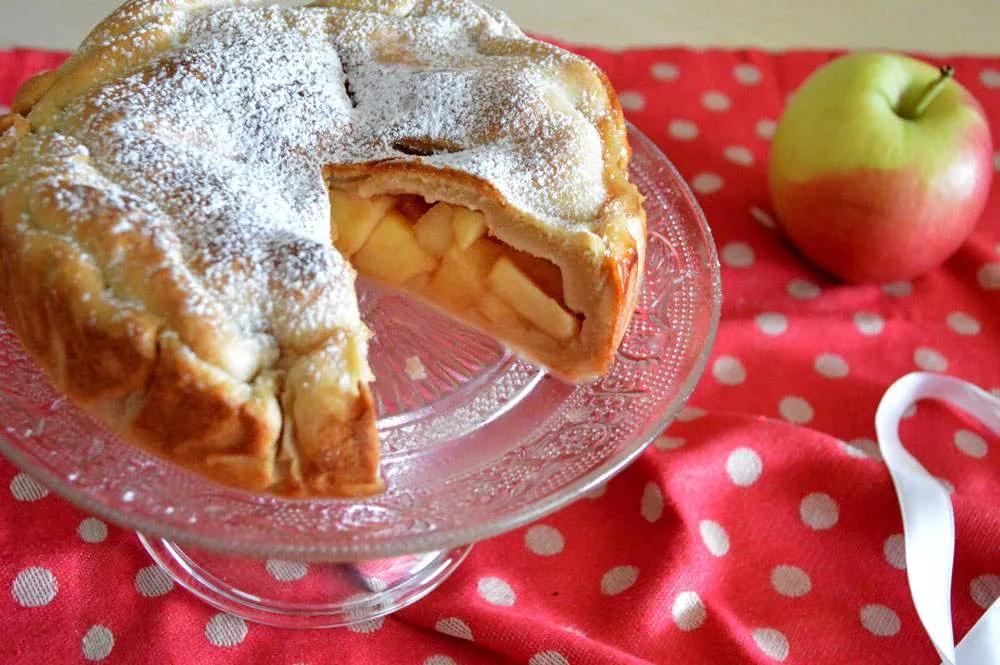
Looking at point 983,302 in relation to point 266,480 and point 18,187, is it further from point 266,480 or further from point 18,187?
point 18,187

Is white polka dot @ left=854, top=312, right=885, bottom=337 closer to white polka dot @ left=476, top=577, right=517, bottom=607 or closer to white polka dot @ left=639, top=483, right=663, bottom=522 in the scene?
white polka dot @ left=639, top=483, right=663, bottom=522

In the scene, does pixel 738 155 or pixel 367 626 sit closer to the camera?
pixel 367 626

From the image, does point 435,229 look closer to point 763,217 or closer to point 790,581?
point 790,581

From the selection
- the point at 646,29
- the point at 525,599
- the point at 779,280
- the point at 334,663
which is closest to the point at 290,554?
the point at 334,663

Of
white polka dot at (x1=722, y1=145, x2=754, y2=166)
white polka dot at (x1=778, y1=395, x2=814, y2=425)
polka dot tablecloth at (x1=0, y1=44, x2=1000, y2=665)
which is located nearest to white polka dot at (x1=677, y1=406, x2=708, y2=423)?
polka dot tablecloth at (x1=0, y1=44, x2=1000, y2=665)

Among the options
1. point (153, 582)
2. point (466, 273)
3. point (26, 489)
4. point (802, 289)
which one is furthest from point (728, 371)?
point (26, 489)
